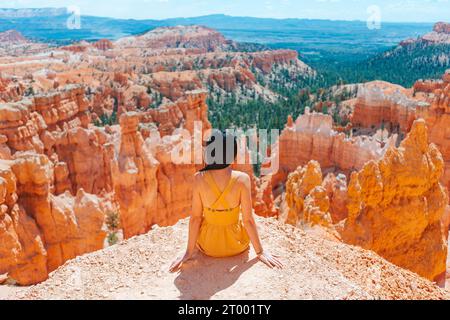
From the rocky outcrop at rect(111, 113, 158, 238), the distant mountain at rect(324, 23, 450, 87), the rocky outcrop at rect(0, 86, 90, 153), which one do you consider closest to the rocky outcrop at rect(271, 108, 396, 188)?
the rocky outcrop at rect(111, 113, 158, 238)

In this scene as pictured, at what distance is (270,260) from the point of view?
4.48m

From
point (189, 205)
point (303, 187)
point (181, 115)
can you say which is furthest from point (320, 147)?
point (181, 115)

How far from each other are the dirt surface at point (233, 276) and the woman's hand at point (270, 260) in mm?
56

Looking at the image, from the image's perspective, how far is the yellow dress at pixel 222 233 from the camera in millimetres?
4516

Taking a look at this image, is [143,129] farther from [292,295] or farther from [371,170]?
[292,295]

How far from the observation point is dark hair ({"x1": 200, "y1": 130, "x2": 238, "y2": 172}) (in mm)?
4242

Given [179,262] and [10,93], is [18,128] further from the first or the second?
[10,93]

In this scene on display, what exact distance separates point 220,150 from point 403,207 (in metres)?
7.83

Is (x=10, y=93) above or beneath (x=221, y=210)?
beneath

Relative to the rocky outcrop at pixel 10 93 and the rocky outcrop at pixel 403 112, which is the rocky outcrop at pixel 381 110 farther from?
the rocky outcrop at pixel 10 93

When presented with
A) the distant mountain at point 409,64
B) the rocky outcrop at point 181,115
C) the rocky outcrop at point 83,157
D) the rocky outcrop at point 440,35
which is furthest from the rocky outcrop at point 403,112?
the rocky outcrop at point 440,35

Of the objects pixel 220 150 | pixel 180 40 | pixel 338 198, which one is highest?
pixel 180 40

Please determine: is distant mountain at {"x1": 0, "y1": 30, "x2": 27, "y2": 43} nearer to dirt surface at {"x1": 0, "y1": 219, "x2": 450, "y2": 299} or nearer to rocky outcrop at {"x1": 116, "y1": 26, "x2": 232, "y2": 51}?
rocky outcrop at {"x1": 116, "y1": 26, "x2": 232, "y2": 51}

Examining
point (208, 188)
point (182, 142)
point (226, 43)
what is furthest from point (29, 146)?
point (226, 43)
